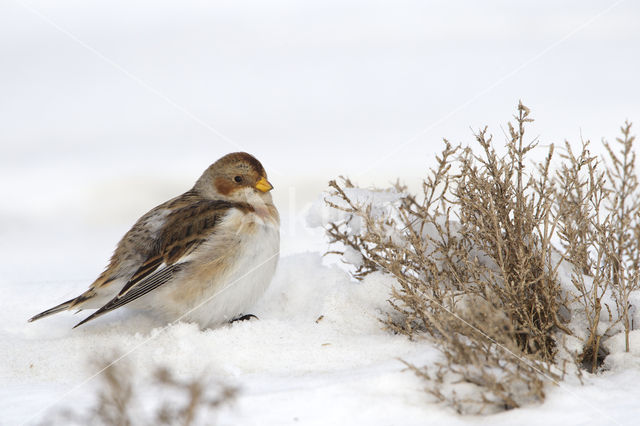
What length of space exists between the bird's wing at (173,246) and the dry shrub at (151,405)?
2.65ft

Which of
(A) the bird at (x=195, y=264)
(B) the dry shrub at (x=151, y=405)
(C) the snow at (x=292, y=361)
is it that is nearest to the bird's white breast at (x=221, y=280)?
(A) the bird at (x=195, y=264)

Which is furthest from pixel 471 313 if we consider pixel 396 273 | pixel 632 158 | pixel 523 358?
pixel 632 158

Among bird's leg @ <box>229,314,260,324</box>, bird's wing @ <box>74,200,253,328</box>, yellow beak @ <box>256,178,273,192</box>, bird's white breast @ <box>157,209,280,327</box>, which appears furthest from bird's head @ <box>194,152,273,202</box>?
bird's leg @ <box>229,314,260,324</box>

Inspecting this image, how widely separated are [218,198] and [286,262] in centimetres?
74

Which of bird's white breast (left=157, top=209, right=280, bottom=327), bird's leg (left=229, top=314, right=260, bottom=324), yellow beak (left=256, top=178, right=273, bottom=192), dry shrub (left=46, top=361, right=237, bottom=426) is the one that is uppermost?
yellow beak (left=256, top=178, right=273, bottom=192)

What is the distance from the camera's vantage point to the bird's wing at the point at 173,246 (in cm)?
391

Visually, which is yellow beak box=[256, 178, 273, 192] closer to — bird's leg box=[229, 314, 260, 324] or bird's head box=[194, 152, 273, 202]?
bird's head box=[194, 152, 273, 202]

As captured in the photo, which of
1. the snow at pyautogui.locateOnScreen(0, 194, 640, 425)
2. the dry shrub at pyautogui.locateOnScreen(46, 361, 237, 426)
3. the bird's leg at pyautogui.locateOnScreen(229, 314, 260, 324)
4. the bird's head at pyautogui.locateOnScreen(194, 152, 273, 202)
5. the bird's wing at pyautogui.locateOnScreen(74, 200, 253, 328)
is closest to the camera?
the dry shrub at pyautogui.locateOnScreen(46, 361, 237, 426)

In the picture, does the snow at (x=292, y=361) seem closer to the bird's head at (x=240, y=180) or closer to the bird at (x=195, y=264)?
the bird at (x=195, y=264)

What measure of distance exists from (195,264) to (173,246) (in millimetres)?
175

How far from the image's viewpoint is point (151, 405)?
2.96m

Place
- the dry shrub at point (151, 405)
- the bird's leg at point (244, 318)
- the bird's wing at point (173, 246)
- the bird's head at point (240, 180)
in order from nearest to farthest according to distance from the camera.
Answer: the dry shrub at point (151, 405)
the bird's wing at point (173, 246)
the bird's leg at point (244, 318)
the bird's head at point (240, 180)

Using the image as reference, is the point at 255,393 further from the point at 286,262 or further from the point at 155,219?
the point at 286,262

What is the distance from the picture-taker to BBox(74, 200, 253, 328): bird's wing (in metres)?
3.91
